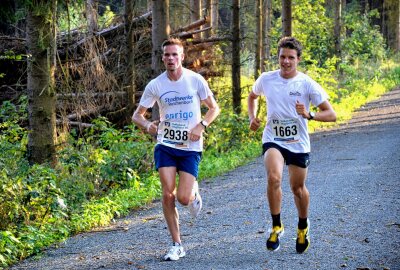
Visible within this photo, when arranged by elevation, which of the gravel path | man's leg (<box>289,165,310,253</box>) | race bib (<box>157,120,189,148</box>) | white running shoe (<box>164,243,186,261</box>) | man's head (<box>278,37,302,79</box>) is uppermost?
man's head (<box>278,37,302,79</box>)

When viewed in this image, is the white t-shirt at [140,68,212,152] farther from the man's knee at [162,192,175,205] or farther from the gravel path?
the gravel path

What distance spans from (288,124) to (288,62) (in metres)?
0.63

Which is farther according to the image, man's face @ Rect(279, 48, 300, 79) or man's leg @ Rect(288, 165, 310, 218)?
man's leg @ Rect(288, 165, 310, 218)

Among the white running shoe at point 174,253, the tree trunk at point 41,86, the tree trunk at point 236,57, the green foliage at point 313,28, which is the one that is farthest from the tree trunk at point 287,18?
the white running shoe at point 174,253

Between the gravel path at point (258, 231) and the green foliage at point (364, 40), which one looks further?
the green foliage at point (364, 40)

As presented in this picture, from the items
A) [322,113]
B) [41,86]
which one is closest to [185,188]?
[322,113]

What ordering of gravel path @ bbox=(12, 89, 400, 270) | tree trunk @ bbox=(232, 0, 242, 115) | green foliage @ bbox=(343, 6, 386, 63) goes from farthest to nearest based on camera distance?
1. green foliage @ bbox=(343, 6, 386, 63)
2. tree trunk @ bbox=(232, 0, 242, 115)
3. gravel path @ bbox=(12, 89, 400, 270)

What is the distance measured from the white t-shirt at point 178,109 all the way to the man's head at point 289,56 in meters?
0.85

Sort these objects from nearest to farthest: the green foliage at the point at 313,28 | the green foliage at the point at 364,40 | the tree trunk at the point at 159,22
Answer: the tree trunk at the point at 159,22 → the green foliage at the point at 313,28 → the green foliage at the point at 364,40

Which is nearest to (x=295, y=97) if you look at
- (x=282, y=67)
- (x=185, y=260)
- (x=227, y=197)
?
(x=282, y=67)

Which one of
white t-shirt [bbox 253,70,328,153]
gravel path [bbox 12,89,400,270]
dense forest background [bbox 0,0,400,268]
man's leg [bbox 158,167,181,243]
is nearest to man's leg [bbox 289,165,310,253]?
gravel path [bbox 12,89,400,270]

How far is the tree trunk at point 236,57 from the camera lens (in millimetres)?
19547

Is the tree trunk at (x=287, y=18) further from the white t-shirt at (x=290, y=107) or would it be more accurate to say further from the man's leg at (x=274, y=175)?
the man's leg at (x=274, y=175)

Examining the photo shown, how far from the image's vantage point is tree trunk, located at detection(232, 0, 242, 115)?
19547mm
